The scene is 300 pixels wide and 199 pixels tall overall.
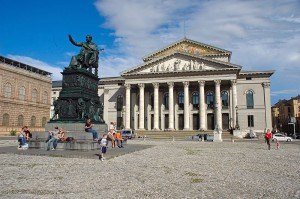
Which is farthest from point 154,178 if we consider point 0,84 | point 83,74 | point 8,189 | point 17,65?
point 17,65

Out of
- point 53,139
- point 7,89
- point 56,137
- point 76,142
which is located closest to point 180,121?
point 7,89

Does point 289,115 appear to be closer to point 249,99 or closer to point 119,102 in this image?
point 249,99

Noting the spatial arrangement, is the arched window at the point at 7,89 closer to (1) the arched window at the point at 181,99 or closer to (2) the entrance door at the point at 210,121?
(1) the arched window at the point at 181,99

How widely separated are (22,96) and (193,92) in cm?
3559

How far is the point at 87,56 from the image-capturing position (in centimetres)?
1708

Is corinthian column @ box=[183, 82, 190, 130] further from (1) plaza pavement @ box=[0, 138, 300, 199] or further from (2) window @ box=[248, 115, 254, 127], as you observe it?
(1) plaza pavement @ box=[0, 138, 300, 199]

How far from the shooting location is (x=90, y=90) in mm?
16859

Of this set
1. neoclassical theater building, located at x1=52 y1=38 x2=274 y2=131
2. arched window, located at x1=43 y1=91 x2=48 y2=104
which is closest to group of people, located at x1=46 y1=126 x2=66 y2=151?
neoclassical theater building, located at x1=52 y1=38 x2=274 y2=131

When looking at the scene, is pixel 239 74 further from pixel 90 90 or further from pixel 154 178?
pixel 154 178

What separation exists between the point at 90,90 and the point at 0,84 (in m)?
40.8

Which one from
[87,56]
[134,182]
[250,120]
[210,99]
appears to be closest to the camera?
[134,182]

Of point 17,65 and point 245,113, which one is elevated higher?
point 17,65

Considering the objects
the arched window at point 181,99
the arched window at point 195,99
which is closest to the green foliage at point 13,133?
the arched window at point 181,99

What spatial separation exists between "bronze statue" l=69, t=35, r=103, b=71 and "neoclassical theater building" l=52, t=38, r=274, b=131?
3642 centimetres
